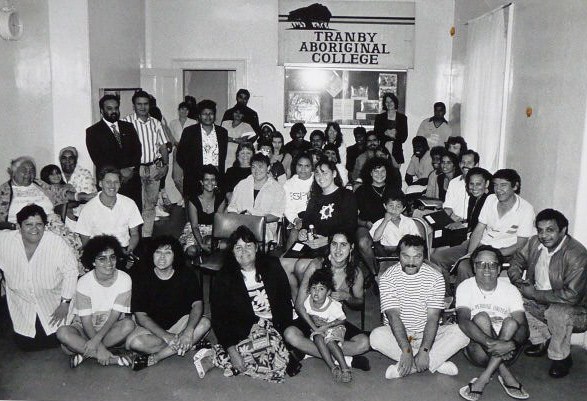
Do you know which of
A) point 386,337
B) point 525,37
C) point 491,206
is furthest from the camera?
point 525,37

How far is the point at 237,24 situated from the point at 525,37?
5.13 m

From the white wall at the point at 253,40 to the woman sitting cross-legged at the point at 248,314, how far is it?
650 cm

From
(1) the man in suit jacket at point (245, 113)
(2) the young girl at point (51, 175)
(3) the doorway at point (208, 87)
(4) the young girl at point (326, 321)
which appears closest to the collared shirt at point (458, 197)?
(4) the young girl at point (326, 321)

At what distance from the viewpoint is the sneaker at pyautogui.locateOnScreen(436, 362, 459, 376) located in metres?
4.05

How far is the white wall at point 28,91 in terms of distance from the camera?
20.7ft

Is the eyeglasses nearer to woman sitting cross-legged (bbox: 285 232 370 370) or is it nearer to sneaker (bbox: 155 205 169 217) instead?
woman sitting cross-legged (bbox: 285 232 370 370)

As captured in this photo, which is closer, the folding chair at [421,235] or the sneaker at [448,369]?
the sneaker at [448,369]

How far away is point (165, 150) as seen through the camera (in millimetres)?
7062

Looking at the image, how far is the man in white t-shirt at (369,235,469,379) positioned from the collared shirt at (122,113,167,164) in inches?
141

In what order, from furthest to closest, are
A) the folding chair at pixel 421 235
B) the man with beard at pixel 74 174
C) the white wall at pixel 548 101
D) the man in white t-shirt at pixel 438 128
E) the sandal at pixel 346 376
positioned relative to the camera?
1. the man in white t-shirt at pixel 438 128
2. the man with beard at pixel 74 174
3. the folding chair at pixel 421 235
4. the white wall at pixel 548 101
5. the sandal at pixel 346 376

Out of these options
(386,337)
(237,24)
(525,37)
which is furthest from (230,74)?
(386,337)

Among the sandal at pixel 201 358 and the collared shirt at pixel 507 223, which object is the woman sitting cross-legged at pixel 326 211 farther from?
the sandal at pixel 201 358

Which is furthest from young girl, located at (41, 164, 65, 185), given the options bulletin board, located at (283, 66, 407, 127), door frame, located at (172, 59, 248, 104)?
bulletin board, located at (283, 66, 407, 127)

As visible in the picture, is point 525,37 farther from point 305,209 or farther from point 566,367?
point 566,367
